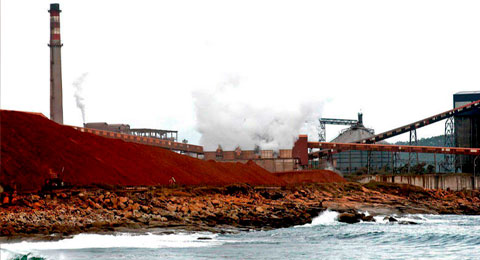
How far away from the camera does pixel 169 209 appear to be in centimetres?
3584

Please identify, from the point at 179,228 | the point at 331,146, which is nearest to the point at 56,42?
the point at 331,146

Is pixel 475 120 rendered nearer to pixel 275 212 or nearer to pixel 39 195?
pixel 275 212

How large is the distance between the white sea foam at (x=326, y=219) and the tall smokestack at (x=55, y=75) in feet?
147

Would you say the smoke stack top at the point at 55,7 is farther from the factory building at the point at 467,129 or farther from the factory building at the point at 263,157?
the factory building at the point at 467,129

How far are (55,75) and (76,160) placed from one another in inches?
1605

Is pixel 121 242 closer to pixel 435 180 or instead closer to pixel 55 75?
pixel 55 75

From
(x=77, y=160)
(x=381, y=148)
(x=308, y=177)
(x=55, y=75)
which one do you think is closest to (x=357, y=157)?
(x=381, y=148)

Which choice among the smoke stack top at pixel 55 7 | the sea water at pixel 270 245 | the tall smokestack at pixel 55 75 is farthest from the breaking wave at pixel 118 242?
the smoke stack top at pixel 55 7

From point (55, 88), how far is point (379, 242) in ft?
188

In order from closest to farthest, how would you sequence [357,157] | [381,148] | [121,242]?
[121,242] < [381,148] < [357,157]

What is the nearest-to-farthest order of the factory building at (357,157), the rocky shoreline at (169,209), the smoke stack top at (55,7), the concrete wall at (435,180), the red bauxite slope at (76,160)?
the rocky shoreline at (169,209)
the red bauxite slope at (76,160)
the smoke stack top at (55,7)
the concrete wall at (435,180)
the factory building at (357,157)

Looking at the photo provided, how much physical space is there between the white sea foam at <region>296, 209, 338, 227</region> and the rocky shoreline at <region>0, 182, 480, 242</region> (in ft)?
1.11

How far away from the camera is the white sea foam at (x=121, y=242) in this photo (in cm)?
2658

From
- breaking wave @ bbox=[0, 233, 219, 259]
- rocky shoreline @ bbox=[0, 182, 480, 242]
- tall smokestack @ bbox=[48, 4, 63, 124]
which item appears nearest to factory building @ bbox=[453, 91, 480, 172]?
rocky shoreline @ bbox=[0, 182, 480, 242]
